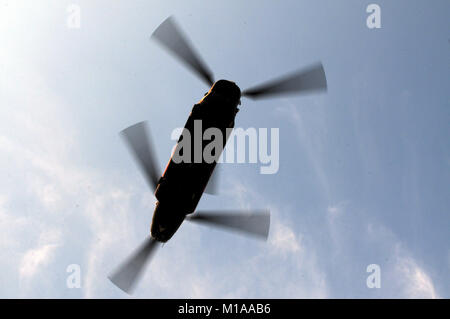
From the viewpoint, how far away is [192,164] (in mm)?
7500

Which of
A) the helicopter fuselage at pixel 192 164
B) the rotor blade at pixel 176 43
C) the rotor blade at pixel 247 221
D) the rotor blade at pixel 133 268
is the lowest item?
the rotor blade at pixel 133 268

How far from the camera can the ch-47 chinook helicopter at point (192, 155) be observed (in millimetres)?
7551

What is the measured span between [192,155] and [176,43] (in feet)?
10.5

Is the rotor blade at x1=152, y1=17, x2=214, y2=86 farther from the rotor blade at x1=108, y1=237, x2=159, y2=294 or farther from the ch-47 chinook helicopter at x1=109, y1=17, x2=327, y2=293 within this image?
the rotor blade at x1=108, y1=237, x2=159, y2=294

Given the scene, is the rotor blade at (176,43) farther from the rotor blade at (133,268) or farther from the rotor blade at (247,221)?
the rotor blade at (133,268)

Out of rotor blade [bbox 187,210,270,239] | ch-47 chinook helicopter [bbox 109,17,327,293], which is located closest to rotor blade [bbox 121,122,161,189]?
ch-47 chinook helicopter [bbox 109,17,327,293]

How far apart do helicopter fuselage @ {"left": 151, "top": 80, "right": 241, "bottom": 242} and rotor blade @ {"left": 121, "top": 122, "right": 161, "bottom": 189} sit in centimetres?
Answer: 34

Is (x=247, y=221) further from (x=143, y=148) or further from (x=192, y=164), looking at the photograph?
(x=143, y=148)

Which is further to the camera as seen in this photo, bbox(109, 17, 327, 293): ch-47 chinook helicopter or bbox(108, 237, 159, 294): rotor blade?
bbox(108, 237, 159, 294): rotor blade

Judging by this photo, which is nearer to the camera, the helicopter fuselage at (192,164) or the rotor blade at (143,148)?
the helicopter fuselage at (192,164)

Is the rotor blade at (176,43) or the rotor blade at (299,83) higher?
the rotor blade at (176,43)

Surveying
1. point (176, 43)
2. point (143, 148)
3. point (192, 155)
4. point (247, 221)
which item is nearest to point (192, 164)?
point (192, 155)

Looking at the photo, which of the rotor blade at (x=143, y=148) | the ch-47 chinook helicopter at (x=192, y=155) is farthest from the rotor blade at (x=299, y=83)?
the rotor blade at (x=143, y=148)

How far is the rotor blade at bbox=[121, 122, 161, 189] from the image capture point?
25.6 ft
